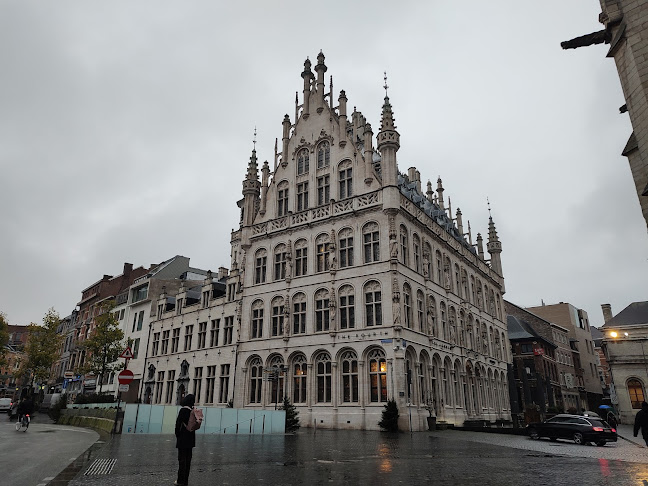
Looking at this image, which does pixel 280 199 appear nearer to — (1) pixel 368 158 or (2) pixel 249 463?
(1) pixel 368 158

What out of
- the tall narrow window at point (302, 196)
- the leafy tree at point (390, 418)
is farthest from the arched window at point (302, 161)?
the leafy tree at point (390, 418)

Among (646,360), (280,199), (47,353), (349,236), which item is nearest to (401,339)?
(349,236)

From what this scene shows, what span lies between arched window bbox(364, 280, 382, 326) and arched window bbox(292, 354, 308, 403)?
6027 mm

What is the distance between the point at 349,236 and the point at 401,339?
8866 millimetres

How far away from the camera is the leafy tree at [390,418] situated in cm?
2803

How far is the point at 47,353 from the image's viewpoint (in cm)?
5116

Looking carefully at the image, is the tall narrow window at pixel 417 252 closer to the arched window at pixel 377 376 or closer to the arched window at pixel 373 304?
the arched window at pixel 373 304

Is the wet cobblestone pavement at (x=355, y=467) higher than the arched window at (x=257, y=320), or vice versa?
the arched window at (x=257, y=320)

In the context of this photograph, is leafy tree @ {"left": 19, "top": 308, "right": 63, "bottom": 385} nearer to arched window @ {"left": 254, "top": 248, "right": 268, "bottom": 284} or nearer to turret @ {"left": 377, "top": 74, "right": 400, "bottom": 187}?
arched window @ {"left": 254, "top": 248, "right": 268, "bottom": 284}

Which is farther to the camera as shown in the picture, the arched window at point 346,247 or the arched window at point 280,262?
the arched window at point 280,262

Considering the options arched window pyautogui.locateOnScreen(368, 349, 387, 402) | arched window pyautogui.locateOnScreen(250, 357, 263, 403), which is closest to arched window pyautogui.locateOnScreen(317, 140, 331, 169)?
arched window pyautogui.locateOnScreen(368, 349, 387, 402)

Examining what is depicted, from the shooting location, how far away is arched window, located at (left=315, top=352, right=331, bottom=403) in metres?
32.3

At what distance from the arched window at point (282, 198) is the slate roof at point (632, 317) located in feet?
134

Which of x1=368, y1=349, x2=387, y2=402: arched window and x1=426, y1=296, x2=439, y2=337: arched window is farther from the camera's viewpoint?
x1=426, y1=296, x2=439, y2=337: arched window
